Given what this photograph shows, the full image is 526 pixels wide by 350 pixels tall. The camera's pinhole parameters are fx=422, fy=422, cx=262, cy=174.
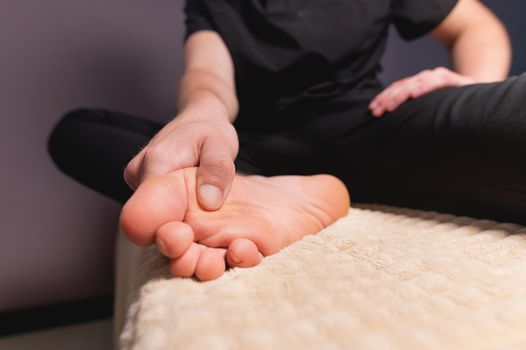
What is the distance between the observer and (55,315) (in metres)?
1.07

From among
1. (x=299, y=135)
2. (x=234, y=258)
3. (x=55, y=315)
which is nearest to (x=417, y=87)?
(x=299, y=135)

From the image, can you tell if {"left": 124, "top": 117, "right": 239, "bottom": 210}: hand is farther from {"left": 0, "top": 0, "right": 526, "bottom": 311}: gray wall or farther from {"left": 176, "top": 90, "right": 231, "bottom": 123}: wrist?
{"left": 0, "top": 0, "right": 526, "bottom": 311}: gray wall

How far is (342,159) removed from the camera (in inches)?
27.2

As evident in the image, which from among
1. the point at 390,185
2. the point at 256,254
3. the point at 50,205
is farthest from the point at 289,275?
the point at 50,205

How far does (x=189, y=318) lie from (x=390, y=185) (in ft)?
1.37

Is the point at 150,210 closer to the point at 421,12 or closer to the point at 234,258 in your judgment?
the point at 234,258

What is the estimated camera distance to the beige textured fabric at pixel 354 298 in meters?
0.26

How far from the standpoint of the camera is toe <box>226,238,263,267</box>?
38cm

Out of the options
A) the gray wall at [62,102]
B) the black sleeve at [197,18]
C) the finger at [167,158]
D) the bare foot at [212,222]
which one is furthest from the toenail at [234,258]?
the gray wall at [62,102]

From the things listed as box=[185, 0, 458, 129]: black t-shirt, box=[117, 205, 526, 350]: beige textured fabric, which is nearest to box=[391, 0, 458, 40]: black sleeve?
box=[185, 0, 458, 129]: black t-shirt

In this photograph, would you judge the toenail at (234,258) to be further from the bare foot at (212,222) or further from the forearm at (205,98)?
the forearm at (205,98)

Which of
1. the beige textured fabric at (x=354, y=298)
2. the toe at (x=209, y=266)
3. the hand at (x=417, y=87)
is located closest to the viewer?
the beige textured fabric at (x=354, y=298)

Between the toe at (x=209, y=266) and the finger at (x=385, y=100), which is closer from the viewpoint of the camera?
the toe at (x=209, y=266)

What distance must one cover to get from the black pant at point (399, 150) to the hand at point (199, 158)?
0.68 ft
